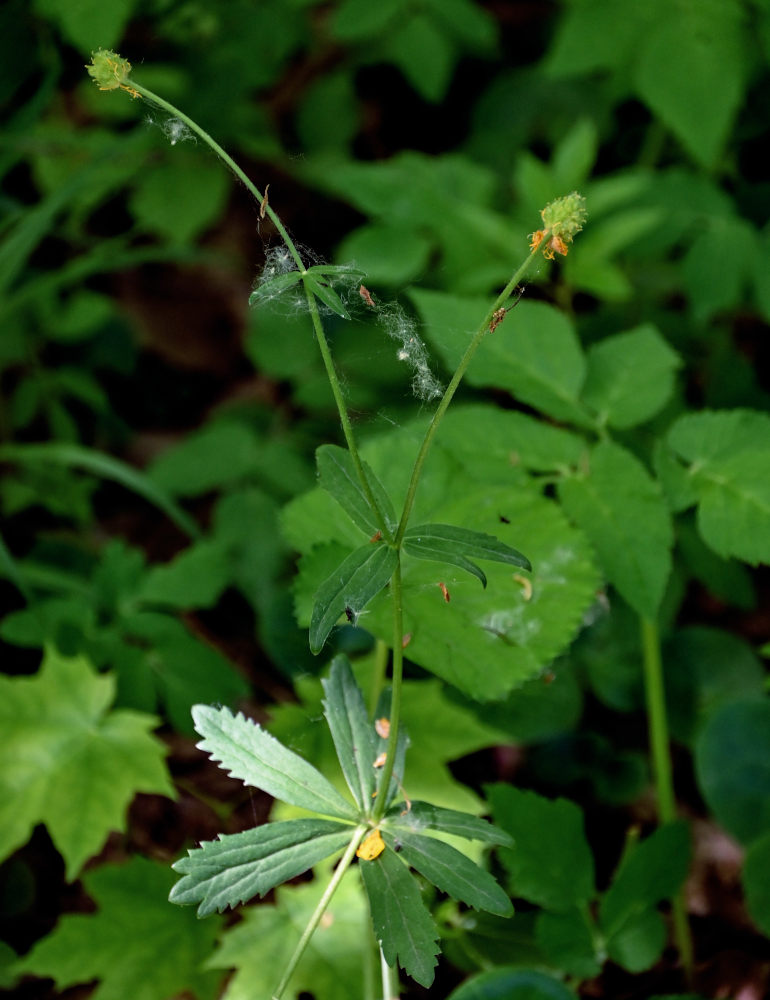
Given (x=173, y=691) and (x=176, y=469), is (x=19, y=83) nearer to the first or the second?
(x=176, y=469)

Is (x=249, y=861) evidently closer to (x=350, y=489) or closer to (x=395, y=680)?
(x=395, y=680)

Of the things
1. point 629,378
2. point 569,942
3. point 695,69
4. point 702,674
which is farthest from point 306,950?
point 695,69

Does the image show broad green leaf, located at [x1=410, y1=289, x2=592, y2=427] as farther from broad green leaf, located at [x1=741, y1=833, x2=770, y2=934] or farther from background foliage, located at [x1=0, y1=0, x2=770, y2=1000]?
broad green leaf, located at [x1=741, y1=833, x2=770, y2=934]

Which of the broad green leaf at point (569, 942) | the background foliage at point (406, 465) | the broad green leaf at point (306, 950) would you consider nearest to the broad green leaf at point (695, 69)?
the background foliage at point (406, 465)

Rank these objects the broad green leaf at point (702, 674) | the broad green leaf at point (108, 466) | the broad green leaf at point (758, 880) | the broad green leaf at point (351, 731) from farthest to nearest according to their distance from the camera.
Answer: the broad green leaf at point (108, 466), the broad green leaf at point (702, 674), the broad green leaf at point (758, 880), the broad green leaf at point (351, 731)

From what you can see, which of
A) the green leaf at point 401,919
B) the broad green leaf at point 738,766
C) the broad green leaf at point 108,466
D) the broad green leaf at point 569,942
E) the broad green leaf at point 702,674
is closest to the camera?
the green leaf at point 401,919

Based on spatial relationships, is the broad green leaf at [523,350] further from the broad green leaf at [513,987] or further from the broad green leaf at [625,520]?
the broad green leaf at [513,987]
